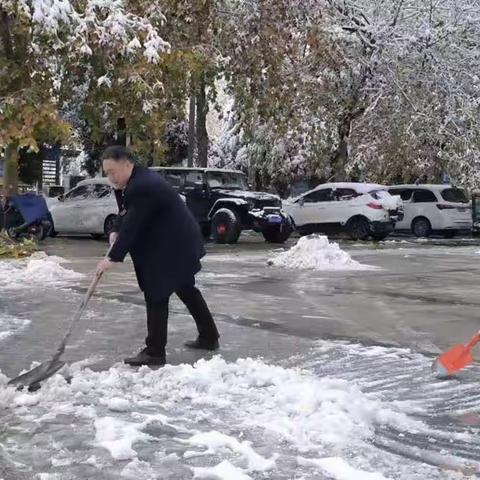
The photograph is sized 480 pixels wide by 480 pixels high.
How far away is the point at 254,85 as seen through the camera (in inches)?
684

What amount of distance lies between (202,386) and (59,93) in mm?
9116

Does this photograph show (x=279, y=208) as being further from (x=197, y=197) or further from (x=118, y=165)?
(x=118, y=165)

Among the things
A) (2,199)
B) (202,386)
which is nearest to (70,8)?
(202,386)

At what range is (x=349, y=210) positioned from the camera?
72.4ft

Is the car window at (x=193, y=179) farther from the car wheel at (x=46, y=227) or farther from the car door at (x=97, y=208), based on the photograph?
the car wheel at (x=46, y=227)

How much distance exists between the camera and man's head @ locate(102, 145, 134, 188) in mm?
6398

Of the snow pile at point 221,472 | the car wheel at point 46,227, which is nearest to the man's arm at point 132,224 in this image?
the snow pile at point 221,472

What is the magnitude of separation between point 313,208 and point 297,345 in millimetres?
15752

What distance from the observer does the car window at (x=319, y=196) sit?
74.4 feet

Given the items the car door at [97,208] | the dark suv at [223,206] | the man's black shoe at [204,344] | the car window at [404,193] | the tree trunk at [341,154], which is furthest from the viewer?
the car window at [404,193]

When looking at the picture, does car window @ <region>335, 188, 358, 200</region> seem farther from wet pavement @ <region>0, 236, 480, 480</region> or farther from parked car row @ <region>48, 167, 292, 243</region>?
wet pavement @ <region>0, 236, 480, 480</region>

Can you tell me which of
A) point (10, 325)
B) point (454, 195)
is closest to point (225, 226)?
point (454, 195)

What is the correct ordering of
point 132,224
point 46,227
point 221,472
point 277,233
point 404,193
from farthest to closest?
point 404,193 < point 277,233 < point 46,227 < point 132,224 < point 221,472

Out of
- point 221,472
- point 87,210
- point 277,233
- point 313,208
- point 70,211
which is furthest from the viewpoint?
point 313,208
